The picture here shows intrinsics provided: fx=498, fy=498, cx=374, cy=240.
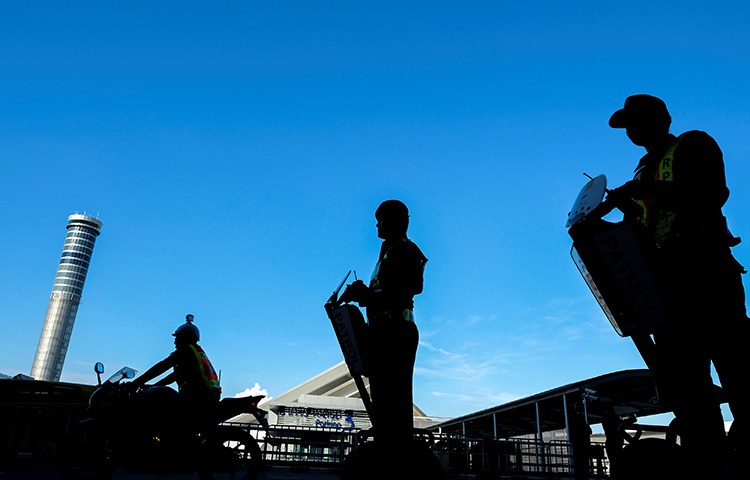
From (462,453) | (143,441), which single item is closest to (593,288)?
(143,441)

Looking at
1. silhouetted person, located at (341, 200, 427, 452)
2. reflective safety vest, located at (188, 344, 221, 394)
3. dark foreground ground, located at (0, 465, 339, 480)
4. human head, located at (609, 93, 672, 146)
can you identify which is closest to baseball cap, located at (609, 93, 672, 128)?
human head, located at (609, 93, 672, 146)

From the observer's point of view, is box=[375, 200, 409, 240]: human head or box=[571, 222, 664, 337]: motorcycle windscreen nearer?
box=[571, 222, 664, 337]: motorcycle windscreen

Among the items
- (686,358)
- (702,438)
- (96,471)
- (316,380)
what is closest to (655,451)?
(702,438)

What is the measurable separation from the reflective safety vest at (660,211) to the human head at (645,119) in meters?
0.14

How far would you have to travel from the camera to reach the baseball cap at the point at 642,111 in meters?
2.27

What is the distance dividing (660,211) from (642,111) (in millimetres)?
497

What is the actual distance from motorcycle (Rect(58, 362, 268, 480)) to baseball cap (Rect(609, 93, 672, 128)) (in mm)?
4479

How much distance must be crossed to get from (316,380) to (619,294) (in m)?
59.0

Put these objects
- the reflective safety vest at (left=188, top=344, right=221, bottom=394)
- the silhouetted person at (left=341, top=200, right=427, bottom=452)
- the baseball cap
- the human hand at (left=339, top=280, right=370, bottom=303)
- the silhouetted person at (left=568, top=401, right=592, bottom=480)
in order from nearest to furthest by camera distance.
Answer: the baseball cap, the silhouetted person at (left=341, top=200, right=427, bottom=452), the human hand at (left=339, top=280, right=370, bottom=303), the reflective safety vest at (left=188, top=344, right=221, bottom=394), the silhouetted person at (left=568, top=401, right=592, bottom=480)

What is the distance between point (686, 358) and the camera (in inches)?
71.8

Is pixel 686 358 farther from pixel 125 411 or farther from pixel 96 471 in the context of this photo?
pixel 96 471

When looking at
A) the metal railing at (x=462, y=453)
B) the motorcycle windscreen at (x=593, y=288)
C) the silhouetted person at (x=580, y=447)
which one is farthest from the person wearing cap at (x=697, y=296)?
the metal railing at (x=462, y=453)

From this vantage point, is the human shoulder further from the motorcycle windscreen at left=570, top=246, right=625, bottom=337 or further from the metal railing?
the metal railing

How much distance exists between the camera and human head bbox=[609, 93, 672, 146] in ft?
7.46
